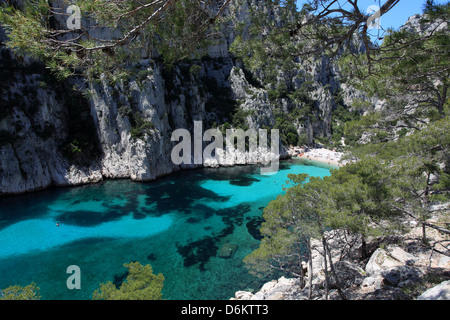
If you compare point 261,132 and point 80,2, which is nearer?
point 80,2

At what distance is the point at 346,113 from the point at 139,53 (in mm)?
42350

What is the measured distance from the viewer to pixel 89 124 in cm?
2142

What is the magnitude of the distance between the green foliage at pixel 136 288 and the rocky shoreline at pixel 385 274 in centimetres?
389

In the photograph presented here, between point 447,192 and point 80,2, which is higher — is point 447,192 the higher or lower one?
the lower one

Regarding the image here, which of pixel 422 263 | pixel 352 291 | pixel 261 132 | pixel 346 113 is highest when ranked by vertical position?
pixel 346 113

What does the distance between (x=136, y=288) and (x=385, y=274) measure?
6.22 meters

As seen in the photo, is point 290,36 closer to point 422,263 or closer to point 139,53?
point 139,53

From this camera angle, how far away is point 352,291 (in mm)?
6391

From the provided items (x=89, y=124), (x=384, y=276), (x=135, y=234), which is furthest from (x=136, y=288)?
(x=89, y=124)

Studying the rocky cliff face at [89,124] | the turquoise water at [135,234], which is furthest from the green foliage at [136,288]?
the rocky cliff face at [89,124]

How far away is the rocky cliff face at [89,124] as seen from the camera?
17469mm

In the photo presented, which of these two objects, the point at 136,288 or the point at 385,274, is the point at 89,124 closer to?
the point at 136,288
